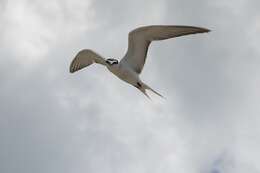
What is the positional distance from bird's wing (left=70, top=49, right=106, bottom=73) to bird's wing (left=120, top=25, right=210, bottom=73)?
4.75ft

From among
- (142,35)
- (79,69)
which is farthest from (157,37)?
(79,69)

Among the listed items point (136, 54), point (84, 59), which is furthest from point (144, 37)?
point (84, 59)

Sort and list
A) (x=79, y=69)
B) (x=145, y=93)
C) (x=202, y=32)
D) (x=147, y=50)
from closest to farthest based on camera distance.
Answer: (x=202, y=32) → (x=145, y=93) → (x=147, y=50) → (x=79, y=69)

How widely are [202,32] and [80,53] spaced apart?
29.6 ft

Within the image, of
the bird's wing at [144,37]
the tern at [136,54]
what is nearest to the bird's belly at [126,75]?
the tern at [136,54]

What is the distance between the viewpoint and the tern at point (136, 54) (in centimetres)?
3362

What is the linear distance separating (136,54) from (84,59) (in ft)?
10.6

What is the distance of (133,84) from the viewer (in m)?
35.8

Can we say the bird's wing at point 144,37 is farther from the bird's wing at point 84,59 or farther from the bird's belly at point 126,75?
the bird's wing at point 84,59

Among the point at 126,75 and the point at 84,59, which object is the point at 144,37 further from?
the point at 84,59

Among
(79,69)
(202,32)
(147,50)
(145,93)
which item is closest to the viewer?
(202,32)

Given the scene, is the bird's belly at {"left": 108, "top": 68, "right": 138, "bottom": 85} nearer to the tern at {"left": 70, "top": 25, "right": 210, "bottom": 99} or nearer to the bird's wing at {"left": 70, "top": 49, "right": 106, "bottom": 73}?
the tern at {"left": 70, "top": 25, "right": 210, "bottom": 99}

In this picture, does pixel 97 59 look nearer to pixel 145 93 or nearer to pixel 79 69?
pixel 79 69

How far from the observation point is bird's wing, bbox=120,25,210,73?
32.8 metres
